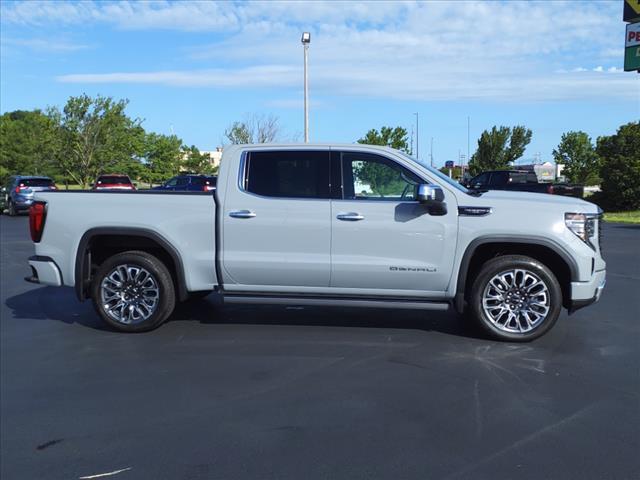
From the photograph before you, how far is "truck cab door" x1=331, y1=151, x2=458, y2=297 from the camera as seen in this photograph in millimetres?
5727

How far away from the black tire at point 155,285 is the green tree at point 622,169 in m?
25.5

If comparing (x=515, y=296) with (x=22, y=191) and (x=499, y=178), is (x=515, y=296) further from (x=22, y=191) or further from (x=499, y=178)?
(x=22, y=191)

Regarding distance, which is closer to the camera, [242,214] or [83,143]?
[242,214]

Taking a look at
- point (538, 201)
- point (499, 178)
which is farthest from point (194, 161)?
point (538, 201)

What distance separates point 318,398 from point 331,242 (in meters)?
1.82

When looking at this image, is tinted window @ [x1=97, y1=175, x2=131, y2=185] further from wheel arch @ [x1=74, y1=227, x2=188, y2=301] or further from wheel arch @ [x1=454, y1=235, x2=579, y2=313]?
wheel arch @ [x1=454, y1=235, x2=579, y2=313]

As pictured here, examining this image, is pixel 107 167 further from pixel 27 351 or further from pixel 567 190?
pixel 27 351

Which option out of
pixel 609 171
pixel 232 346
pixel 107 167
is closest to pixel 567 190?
pixel 609 171

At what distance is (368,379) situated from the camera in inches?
189

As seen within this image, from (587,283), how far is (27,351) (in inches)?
208

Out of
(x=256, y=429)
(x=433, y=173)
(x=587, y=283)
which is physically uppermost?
(x=433, y=173)

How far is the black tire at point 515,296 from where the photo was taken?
5.68 metres

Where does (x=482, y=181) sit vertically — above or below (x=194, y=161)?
below

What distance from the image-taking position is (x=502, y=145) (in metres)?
41.2
